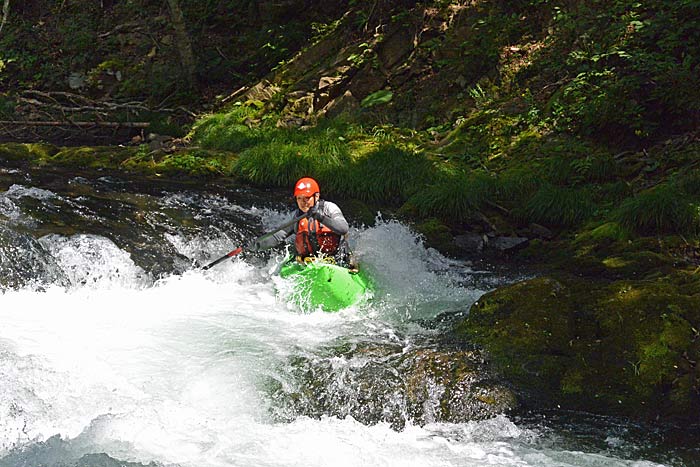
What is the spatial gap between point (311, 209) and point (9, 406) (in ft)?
9.69

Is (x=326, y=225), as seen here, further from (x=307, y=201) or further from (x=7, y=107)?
(x=7, y=107)

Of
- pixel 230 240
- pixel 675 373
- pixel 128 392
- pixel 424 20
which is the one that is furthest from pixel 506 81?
pixel 128 392

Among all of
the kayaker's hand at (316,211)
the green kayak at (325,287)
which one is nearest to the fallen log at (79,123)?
the kayaker's hand at (316,211)

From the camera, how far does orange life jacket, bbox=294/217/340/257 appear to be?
6.19m

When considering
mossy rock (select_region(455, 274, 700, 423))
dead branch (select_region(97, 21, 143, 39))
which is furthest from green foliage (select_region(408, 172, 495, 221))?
dead branch (select_region(97, 21, 143, 39))

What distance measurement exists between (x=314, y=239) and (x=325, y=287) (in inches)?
28.5

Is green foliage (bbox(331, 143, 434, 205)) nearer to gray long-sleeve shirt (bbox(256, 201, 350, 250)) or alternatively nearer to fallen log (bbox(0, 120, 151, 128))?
gray long-sleeve shirt (bbox(256, 201, 350, 250))

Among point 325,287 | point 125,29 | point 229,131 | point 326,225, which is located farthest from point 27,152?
point 325,287

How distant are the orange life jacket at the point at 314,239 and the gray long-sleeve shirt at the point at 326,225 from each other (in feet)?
0.33

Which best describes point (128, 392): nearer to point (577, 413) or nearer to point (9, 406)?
point (9, 406)

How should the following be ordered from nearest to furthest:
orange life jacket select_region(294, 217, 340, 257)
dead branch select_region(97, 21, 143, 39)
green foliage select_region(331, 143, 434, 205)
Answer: orange life jacket select_region(294, 217, 340, 257)
green foliage select_region(331, 143, 434, 205)
dead branch select_region(97, 21, 143, 39)

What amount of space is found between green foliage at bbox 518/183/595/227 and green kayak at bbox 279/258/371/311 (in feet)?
7.37

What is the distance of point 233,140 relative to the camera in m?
10.2

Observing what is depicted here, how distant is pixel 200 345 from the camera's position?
4.82 meters
